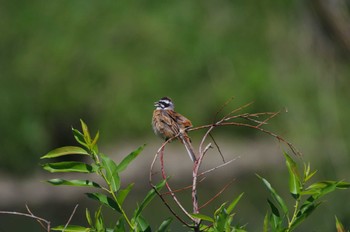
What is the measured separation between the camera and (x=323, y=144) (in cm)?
841

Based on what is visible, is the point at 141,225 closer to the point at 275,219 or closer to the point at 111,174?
the point at 111,174

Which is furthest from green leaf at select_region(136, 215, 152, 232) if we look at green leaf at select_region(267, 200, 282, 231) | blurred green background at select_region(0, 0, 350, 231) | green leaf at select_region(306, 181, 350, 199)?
blurred green background at select_region(0, 0, 350, 231)

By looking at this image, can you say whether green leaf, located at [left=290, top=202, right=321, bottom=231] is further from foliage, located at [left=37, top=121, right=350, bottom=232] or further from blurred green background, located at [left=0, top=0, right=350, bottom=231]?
blurred green background, located at [left=0, top=0, right=350, bottom=231]

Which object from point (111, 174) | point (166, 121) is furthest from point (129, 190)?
point (166, 121)

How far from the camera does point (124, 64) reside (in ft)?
41.0

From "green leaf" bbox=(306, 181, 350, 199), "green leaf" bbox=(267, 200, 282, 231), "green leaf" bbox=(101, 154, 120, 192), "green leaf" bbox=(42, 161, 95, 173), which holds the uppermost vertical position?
"green leaf" bbox=(42, 161, 95, 173)

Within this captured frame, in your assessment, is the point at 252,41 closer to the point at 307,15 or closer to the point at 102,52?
the point at 102,52

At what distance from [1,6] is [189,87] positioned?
261 cm

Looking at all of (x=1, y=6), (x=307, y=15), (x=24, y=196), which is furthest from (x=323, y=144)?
(x=1, y=6)

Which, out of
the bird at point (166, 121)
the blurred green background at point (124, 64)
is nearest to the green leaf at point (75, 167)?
the bird at point (166, 121)

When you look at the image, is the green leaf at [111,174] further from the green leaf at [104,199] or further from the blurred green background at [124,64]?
the blurred green background at [124,64]

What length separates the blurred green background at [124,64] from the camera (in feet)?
39.0

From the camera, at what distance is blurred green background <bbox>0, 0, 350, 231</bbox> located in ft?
39.0

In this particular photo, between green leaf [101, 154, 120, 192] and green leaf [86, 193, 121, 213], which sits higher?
green leaf [101, 154, 120, 192]
